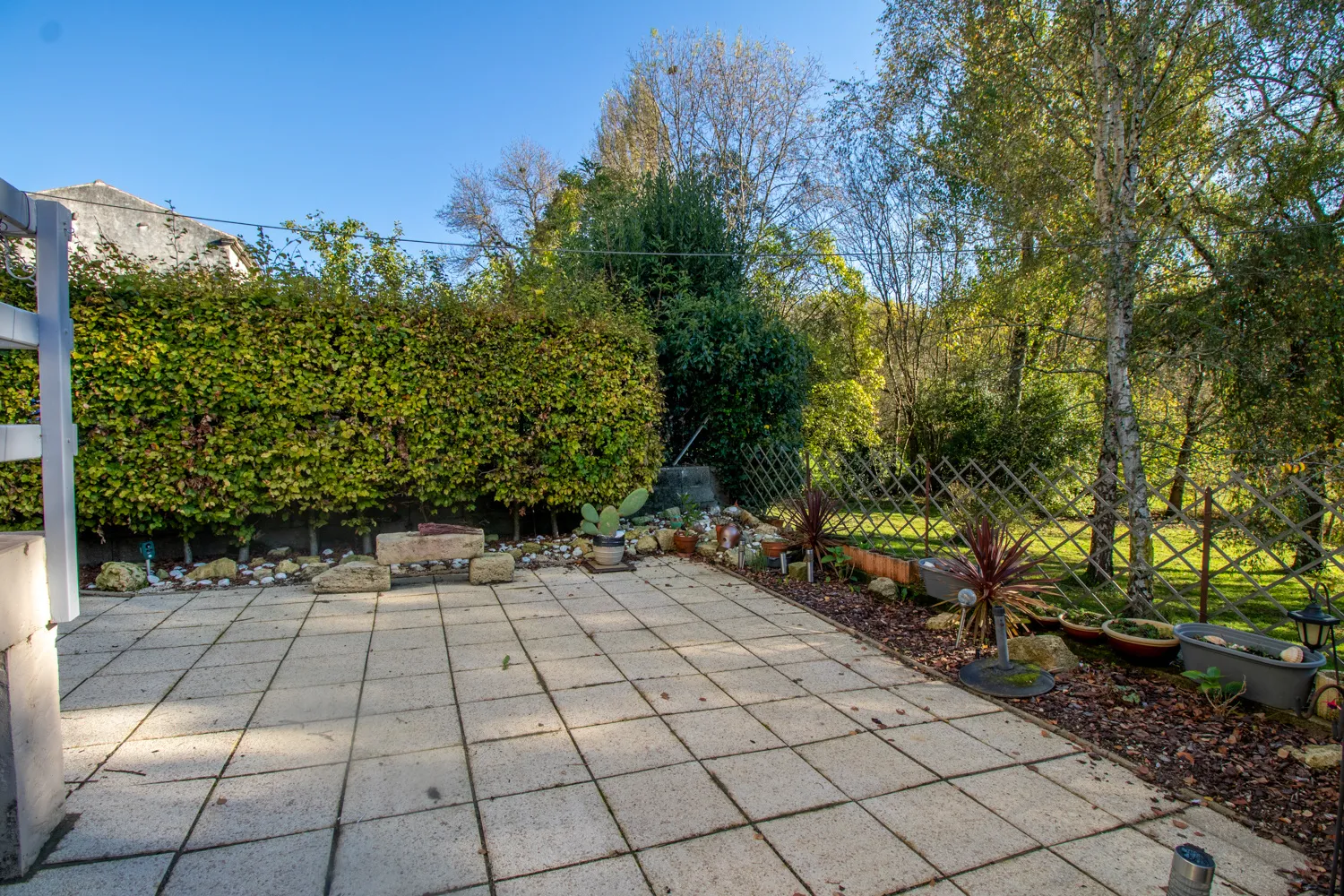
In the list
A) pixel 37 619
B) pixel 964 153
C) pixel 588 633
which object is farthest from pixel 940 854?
pixel 964 153

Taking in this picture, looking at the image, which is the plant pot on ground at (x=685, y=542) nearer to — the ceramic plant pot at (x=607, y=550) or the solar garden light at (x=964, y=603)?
the ceramic plant pot at (x=607, y=550)

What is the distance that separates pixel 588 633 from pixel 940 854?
2.20 meters

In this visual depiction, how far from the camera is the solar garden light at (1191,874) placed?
1272 millimetres

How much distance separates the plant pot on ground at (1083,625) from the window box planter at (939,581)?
0.52 metres

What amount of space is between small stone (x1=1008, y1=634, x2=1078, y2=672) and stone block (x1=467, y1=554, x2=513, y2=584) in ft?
10.7

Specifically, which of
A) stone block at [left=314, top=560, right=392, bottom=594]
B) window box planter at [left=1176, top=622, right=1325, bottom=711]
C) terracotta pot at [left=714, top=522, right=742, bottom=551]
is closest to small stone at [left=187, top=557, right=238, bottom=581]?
stone block at [left=314, top=560, right=392, bottom=594]

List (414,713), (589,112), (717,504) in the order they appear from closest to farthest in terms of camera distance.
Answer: (414,713), (717,504), (589,112)

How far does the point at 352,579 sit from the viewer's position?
429cm

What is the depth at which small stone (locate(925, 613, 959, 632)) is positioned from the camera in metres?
3.62

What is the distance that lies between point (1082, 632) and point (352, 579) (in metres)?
4.39

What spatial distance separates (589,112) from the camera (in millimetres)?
13523

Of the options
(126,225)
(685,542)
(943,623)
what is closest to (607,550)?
(685,542)

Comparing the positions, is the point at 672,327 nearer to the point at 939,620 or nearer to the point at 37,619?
the point at 939,620

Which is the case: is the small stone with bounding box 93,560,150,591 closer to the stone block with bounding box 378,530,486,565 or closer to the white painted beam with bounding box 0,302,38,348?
the stone block with bounding box 378,530,486,565
